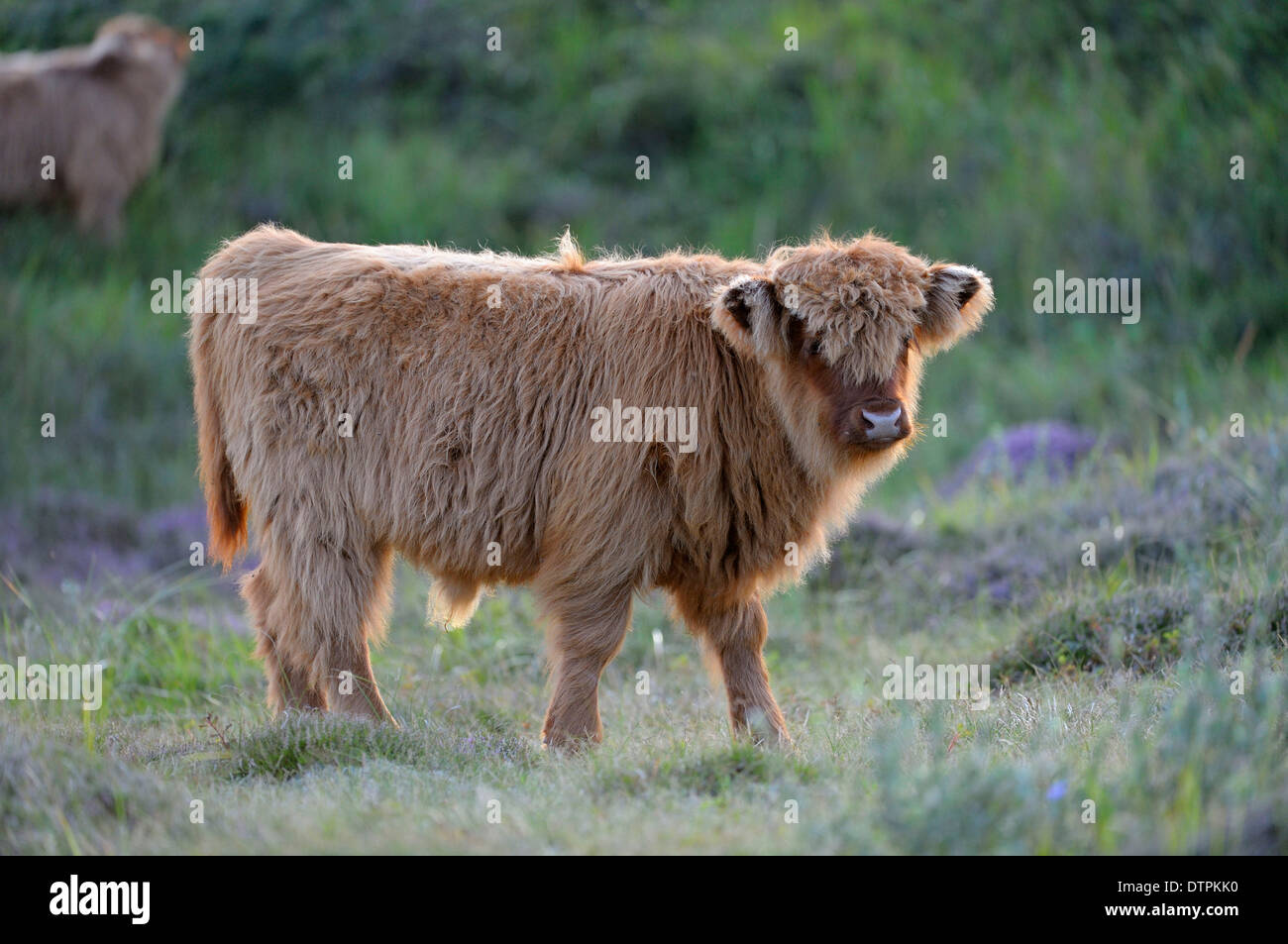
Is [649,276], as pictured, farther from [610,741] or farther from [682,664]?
[682,664]

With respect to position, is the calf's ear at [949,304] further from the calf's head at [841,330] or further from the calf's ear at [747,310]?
the calf's ear at [747,310]

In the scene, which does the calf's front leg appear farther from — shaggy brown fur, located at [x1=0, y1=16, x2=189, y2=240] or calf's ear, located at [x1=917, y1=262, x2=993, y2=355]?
shaggy brown fur, located at [x1=0, y1=16, x2=189, y2=240]

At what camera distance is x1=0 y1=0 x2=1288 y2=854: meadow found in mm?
4180

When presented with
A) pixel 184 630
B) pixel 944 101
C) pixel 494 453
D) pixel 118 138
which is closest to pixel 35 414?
pixel 118 138

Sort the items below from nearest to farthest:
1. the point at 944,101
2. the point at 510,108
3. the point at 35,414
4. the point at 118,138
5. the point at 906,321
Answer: the point at 906,321 → the point at 35,414 → the point at 118,138 → the point at 944,101 → the point at 510,108

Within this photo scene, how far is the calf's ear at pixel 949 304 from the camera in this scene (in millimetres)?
5367

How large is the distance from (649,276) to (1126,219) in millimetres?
7867

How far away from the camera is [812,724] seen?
19.6 feet

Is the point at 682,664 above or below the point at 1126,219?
below

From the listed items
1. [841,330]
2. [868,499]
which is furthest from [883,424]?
[868,499]

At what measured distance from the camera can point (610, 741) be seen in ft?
17.9

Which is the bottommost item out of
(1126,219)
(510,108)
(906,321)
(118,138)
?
(906,321)

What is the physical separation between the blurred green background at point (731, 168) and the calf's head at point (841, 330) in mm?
5146

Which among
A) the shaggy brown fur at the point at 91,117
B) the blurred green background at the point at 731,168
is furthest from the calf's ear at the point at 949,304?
the shaggy brown fur at the point at 91,117
